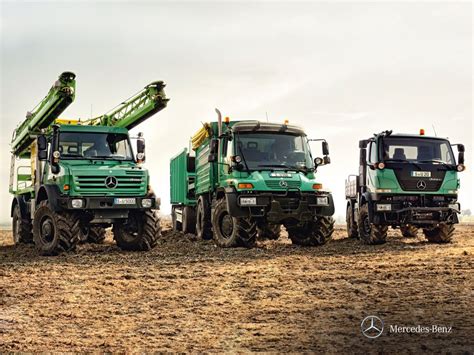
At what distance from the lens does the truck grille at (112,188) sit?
47.6ft

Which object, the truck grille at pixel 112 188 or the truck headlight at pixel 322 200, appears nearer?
the truck grille at pixel 112 188

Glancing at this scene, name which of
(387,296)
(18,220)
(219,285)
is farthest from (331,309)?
(18,220)

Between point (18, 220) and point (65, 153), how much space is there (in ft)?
16.2

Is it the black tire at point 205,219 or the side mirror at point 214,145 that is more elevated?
the side mirror at point 214,145

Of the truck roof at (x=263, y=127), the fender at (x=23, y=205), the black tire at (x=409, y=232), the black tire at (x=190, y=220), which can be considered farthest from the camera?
the black tire at (x=190, y=220)

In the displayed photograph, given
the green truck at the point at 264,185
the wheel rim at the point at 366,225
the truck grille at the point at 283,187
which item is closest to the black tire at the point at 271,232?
the green truck at the point at 264,185

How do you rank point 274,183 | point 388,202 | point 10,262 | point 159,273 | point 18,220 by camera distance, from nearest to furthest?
point 159,273
point 10,262
point 274,183
point 388,202
point 18,220

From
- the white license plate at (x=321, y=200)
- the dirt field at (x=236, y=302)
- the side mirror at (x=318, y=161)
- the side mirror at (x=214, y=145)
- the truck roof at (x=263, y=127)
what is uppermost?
the truck roof at (x=263, y=127)

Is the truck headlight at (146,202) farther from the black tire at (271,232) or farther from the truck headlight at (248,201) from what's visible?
the black tire at (271,232)

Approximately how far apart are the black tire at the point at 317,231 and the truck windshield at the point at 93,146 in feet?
16.1

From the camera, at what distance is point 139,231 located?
50.9 ft

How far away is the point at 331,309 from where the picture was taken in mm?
8109

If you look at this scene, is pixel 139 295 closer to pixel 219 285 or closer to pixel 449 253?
pixel 219 285

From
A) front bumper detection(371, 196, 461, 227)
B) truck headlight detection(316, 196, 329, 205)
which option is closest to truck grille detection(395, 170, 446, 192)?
front bumper detection(371, 196, 461, 227)
